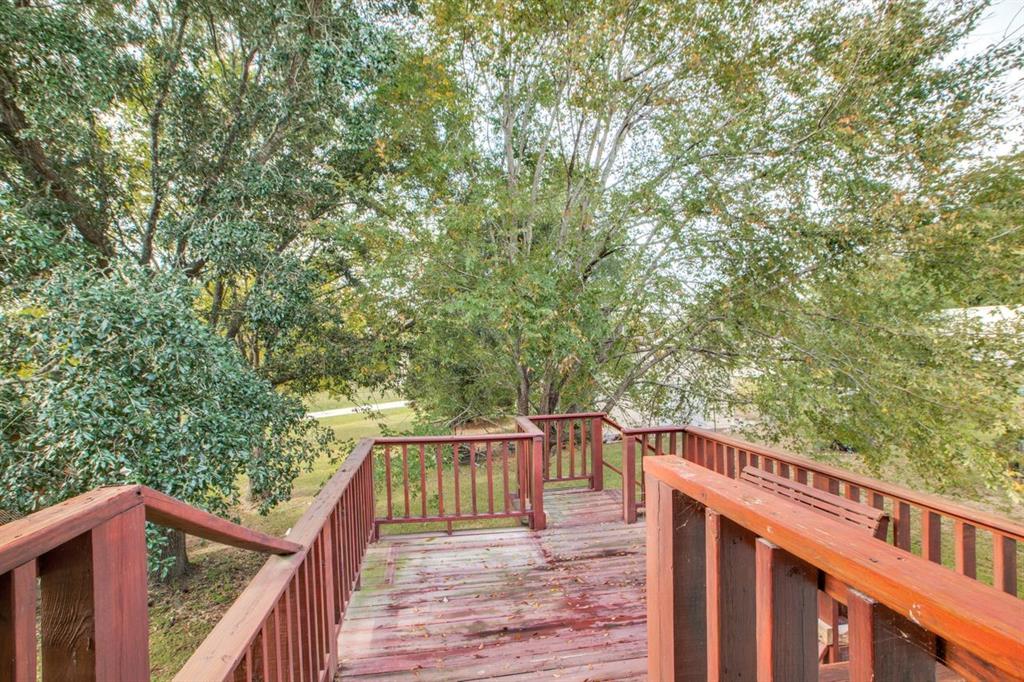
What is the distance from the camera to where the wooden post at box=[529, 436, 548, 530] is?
12.9 feet

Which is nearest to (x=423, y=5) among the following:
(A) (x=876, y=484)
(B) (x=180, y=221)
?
(B) (x=180, y=221)

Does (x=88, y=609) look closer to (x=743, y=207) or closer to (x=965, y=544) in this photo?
(x=965, y=544)

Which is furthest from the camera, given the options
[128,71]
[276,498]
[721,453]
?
[276,498]

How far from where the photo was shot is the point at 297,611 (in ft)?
5.12

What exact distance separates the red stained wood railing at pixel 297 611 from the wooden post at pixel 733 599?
1012 mm

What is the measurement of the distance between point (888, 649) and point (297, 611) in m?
1.64

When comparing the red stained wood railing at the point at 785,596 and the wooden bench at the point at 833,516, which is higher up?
the red stained wood railing at the point at 785,596

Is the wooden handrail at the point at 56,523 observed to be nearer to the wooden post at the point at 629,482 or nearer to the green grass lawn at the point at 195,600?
the wooden post at the point at 629,482

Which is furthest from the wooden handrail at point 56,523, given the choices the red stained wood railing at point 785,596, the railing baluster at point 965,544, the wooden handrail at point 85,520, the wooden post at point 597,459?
the wooden post at point 597,459

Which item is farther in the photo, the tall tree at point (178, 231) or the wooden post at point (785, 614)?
the tall tree at point (178, 231)

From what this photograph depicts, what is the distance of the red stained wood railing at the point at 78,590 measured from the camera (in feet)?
1.81

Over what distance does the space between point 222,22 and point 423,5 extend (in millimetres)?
2184

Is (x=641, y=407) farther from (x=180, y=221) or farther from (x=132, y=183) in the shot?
(x=132, y=183)

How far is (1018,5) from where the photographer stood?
4504 millimetres
